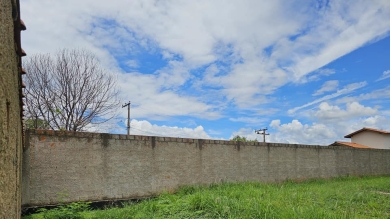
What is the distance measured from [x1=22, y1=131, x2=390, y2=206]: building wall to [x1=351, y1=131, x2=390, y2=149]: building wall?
17489mm

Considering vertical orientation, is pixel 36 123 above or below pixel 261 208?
above

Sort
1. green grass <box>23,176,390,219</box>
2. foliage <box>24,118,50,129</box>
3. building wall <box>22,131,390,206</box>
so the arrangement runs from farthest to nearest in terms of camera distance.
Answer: foliage <box>24,118,50,129</box>
building wall <box>22,131,390,206</box>
green grass <box>23,176,390,219</box>

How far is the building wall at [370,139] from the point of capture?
26.4 metres

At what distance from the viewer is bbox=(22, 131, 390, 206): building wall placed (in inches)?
274

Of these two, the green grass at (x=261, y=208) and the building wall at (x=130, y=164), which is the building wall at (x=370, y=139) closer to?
the building wall at (x=130, y=164)

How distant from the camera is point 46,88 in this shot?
16.9 metres

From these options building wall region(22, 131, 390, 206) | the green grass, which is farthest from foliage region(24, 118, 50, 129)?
the green grass

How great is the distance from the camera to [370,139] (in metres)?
27.5

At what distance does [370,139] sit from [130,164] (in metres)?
26.2

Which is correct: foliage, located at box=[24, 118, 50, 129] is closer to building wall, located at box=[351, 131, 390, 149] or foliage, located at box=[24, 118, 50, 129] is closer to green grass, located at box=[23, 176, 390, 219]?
green grass, located at box=[23, 176, 390, 219]

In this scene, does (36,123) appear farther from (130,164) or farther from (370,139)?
(370,139)

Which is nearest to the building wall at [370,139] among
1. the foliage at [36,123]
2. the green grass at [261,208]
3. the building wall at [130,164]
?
the building wall at [130,164]

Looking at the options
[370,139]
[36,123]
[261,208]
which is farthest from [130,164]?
[370,139]

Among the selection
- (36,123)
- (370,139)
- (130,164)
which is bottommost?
(370,139)
